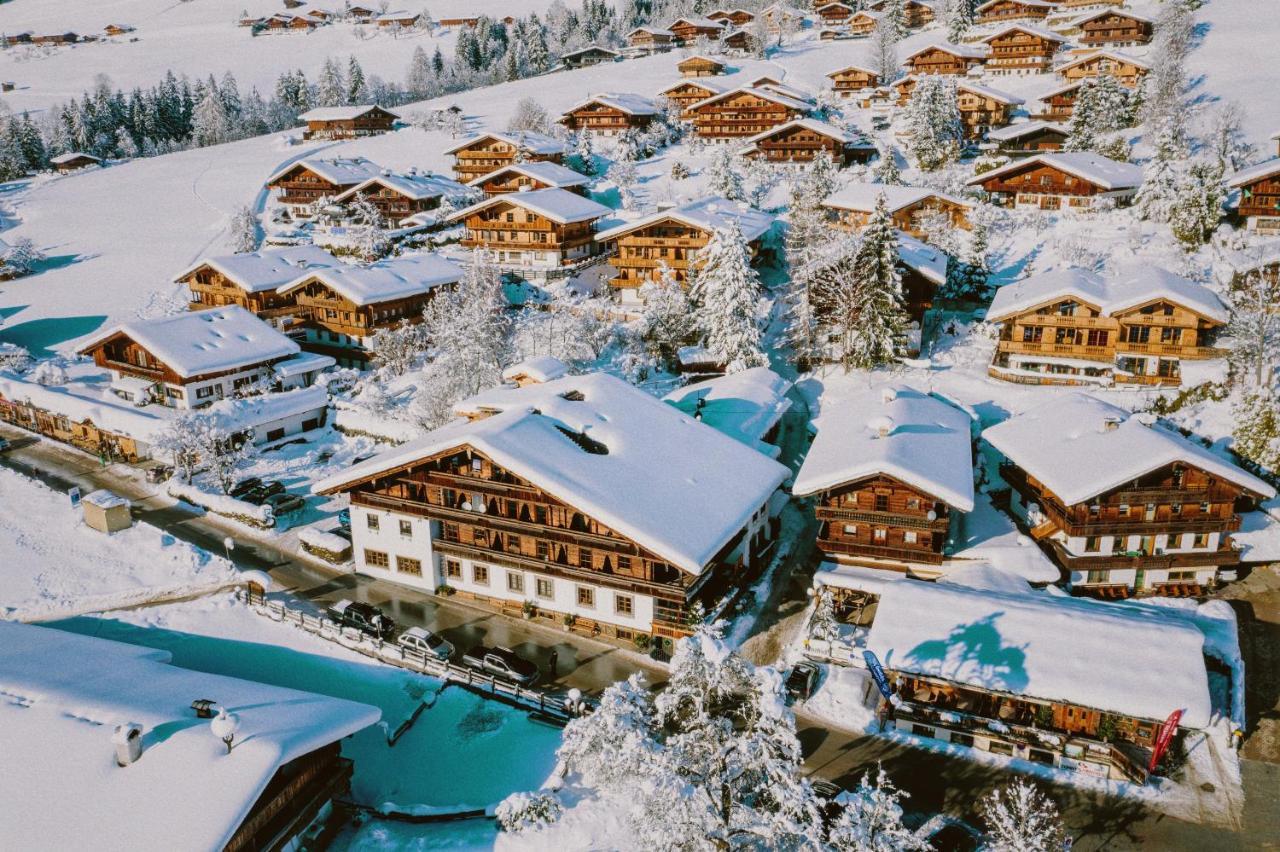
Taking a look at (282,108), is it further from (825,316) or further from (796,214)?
(825,316)

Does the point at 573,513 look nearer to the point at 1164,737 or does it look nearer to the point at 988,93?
the point at 1164,737

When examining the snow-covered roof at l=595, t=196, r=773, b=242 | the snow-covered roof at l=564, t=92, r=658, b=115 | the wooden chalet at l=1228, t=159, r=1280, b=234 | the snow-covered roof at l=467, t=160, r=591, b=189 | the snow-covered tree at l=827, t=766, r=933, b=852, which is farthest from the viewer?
the snow-covered roof at l=564, t=92, r=658, b=115

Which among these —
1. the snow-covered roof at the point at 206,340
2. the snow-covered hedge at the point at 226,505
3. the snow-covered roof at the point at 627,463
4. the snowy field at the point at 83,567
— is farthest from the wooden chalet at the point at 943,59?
the snowy field at the point at 83,567

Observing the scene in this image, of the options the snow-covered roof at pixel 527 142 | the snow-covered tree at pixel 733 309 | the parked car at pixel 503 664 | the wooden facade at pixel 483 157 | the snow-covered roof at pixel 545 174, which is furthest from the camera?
the wooden facade at pixel 483 157

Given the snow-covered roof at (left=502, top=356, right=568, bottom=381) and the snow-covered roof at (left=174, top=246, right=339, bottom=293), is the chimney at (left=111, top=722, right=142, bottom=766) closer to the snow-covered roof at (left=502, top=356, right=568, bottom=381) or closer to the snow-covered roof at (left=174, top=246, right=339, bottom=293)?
the snow-covered roof at (left=502, top=356, right=568, bottom=381)

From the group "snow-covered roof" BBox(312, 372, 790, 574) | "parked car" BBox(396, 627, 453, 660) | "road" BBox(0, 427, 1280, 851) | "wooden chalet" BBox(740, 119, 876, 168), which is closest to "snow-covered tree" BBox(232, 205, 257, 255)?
"road" BBox(0, 427, 1280, 851)

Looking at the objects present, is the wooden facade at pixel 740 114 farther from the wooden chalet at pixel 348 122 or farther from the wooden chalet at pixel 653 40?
the wooden chalet at pixel 653 40
